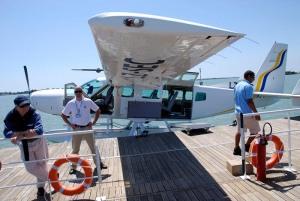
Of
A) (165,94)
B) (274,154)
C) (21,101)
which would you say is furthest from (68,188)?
(165,94)

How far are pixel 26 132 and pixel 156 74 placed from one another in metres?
3.23

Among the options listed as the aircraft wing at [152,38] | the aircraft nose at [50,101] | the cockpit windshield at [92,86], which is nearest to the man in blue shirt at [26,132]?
the aircraft wing at [152,38]

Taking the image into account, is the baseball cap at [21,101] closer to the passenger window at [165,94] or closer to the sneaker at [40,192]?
the sneaker at [40,192]

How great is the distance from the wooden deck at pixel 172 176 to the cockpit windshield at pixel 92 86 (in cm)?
265

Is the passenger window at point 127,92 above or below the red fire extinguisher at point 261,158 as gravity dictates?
above

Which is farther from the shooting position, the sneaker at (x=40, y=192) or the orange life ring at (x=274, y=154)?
the orange life ring at (x=274, y=154)

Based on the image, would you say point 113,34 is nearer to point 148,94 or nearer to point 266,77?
point 148,94

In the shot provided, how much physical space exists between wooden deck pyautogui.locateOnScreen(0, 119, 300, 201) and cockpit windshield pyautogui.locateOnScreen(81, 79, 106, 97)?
2651mm

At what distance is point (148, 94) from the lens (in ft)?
29.2

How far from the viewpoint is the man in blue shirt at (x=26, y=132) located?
3510 millimetres

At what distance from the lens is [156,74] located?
19.9 ft

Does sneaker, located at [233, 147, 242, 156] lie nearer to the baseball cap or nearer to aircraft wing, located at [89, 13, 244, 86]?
aircraft wing, located at [89, 13, 244, 86]

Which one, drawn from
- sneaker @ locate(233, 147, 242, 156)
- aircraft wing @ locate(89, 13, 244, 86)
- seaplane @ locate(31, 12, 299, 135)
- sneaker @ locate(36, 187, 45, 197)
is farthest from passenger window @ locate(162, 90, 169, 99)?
sneaker @ locate(36, 187, 45, 197)

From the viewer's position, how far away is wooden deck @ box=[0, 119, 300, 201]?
3.71 meters
